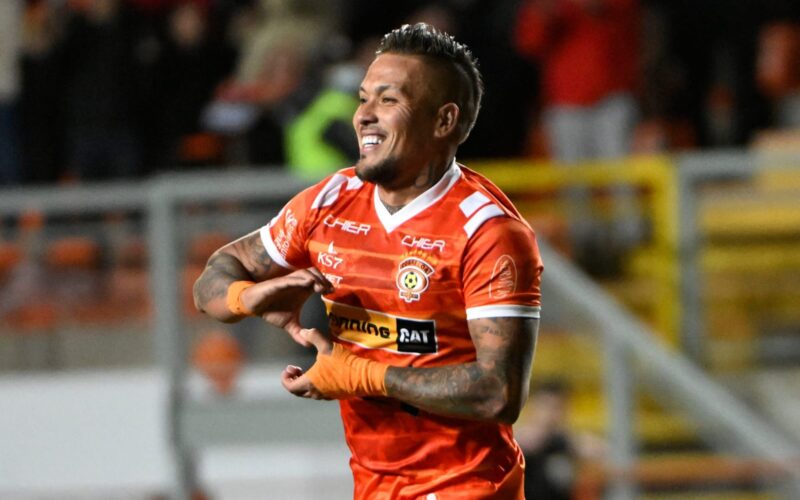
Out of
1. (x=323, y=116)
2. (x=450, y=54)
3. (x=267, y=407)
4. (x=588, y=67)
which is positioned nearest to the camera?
(x=450, y=54)

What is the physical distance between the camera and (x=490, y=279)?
379cm

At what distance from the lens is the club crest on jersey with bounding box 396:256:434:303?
3889 mm

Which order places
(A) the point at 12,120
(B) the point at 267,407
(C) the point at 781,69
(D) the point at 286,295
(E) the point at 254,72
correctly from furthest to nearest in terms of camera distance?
(C) the point at 781,69 → (A) the point at 12,120 → (E) the point at 254,72 → (B) the point at 267,407 → (D) the point at 286,295

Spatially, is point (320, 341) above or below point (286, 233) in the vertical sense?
below

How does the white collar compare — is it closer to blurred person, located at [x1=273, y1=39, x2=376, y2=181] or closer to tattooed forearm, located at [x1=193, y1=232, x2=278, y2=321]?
tattooed forearm, located at [x1=193, y1=232, x2=278, y2=321]

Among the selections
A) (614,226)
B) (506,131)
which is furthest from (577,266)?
(506,131)

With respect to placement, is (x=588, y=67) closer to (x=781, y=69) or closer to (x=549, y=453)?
(x=781, y=69)

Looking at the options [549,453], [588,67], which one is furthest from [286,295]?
[588,67]

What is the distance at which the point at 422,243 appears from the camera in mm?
3912

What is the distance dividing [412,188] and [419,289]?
0.28 meters

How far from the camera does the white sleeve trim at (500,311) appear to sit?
3.76m

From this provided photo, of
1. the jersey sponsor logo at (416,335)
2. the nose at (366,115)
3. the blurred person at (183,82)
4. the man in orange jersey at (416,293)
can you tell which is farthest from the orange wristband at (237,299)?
the blurred person at (183,82)

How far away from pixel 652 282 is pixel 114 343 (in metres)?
3.19

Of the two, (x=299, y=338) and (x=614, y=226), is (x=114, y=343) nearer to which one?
(x=614, y=226)
